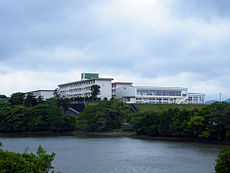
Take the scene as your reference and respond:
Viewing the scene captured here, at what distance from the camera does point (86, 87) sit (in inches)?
3804

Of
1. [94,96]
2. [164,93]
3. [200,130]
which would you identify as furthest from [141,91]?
[200,130]

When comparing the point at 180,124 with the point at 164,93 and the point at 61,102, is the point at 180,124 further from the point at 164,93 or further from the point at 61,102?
the point at 164,93

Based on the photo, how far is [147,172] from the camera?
85.0 feet

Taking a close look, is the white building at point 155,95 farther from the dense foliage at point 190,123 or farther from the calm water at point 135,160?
the calm water at point 135,160

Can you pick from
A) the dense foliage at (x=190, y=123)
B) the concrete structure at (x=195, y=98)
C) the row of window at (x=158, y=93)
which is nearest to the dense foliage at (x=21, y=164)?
the dense foliage at (x=190, y=123)

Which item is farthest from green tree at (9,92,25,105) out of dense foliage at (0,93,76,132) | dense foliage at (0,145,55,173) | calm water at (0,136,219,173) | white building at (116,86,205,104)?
dense foliage at (0,145,55,173)

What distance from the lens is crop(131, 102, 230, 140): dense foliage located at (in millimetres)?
44469

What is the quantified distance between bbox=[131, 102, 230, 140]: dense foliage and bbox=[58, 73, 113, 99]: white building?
35285 mm

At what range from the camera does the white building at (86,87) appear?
92406 mm

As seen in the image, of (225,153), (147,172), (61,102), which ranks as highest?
(61,102)

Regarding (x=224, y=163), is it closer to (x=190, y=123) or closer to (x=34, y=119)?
(x=190, y=123)

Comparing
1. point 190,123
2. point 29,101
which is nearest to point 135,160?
point 190,123

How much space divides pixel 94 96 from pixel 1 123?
26.0 metres

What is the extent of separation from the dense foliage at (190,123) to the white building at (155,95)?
1232 inches
